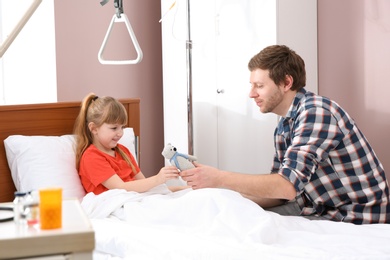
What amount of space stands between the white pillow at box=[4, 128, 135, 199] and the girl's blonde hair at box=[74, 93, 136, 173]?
0.18 feet

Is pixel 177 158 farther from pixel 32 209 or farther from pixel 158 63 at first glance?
pixel 158 63

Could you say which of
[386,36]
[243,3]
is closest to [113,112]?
[243,3]

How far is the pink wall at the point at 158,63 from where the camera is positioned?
9.95ft

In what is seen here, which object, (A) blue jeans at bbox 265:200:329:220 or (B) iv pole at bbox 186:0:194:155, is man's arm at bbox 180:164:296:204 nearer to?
(A) blue jeans at bbox 265:200:329:220

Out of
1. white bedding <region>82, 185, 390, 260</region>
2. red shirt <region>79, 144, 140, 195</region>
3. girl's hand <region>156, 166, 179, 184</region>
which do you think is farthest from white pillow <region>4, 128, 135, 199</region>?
girl's hand <region>156, 166, 179, 184</region>

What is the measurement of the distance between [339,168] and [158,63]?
6.82 ft

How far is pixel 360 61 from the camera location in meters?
3.11

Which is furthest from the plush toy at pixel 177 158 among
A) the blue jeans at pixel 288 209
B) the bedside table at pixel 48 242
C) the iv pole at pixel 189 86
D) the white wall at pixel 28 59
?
the white wall at pixel 28 59

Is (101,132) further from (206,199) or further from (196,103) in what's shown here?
(196,103)

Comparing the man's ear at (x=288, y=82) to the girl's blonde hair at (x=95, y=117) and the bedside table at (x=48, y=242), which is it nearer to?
the girl's blonde hair at (x=95, y=117)

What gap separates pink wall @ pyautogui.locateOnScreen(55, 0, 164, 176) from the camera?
368 centimetres

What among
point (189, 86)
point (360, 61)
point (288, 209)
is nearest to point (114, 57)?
point (189, 86)

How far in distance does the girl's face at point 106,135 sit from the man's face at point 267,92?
537mm

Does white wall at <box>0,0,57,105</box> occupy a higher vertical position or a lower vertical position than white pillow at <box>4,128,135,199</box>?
higher
